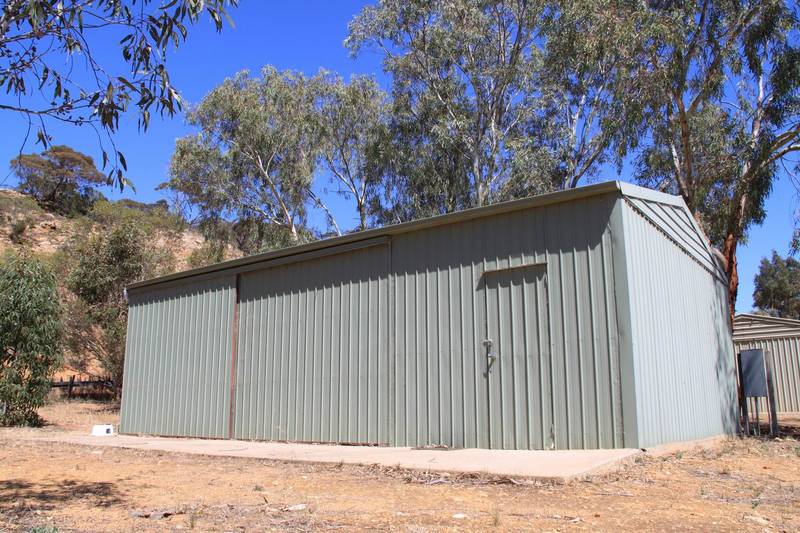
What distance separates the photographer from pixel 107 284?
77.8ft

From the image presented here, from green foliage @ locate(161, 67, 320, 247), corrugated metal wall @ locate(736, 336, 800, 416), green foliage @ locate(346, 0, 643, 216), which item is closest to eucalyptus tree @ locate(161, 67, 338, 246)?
green foliage @ locate(161, 67, 320, 247)

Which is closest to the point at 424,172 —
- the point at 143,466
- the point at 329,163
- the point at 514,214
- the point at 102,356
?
the point at 329,163

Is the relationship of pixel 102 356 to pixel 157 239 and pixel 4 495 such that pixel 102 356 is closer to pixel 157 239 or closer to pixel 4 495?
pixel 157 239

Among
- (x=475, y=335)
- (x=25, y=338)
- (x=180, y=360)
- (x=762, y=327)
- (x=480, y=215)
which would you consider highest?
(x=480, y=215)

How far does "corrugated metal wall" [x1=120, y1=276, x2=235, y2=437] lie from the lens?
42.2 ft

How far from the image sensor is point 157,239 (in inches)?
1050

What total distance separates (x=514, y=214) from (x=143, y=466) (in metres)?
5.97

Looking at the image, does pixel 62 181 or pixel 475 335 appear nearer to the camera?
pixel 475 335

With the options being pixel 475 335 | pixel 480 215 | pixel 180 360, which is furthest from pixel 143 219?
pixel 475 335

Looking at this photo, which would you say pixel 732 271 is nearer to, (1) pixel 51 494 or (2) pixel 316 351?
(2) pixel 316 351

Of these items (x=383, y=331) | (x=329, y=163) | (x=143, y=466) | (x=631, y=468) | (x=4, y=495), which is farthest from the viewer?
(x=329, y=163)

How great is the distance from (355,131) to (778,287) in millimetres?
36618

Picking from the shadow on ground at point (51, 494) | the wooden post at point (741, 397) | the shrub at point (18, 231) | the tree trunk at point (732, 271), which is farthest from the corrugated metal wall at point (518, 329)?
the shrub at point (18, 231)

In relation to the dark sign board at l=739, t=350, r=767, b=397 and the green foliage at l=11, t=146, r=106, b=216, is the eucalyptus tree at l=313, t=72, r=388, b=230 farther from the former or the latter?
the green foliage at l=11, t=146, r=106, b=216
